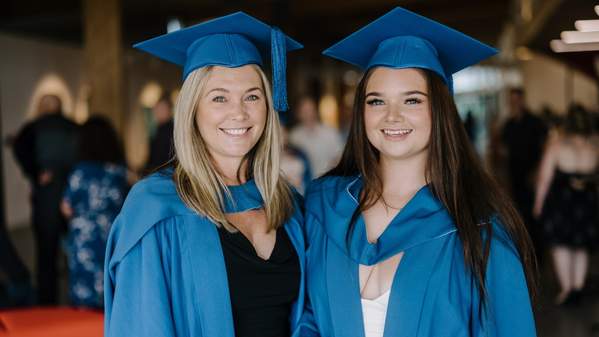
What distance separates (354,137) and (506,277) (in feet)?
2.03

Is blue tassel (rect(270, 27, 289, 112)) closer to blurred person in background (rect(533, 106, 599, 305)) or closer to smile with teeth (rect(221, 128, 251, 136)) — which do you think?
smile with teeth (rect(221, 128, 251, 136))

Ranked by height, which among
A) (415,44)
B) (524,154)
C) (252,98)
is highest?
(415,44)

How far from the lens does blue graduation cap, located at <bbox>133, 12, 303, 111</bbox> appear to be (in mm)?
1761

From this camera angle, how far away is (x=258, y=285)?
5.66 feet

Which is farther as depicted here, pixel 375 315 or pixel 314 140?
pixel 314 140

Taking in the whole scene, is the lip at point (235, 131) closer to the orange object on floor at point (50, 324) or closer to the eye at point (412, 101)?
the eye at point (412, 101)

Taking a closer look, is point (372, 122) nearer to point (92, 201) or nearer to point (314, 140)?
point (92, 201)

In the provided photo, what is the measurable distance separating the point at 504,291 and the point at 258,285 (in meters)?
0.64

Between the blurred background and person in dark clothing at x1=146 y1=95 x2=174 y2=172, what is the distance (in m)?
0.01

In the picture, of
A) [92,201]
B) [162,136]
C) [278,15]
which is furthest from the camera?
[278,15]

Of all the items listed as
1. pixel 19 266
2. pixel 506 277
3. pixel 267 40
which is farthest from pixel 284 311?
pixel 19 266

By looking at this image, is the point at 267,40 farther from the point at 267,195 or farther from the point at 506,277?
the point at 506,277

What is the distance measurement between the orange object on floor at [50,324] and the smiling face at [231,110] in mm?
980

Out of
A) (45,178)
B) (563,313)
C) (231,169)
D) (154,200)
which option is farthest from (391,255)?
(45,178)
